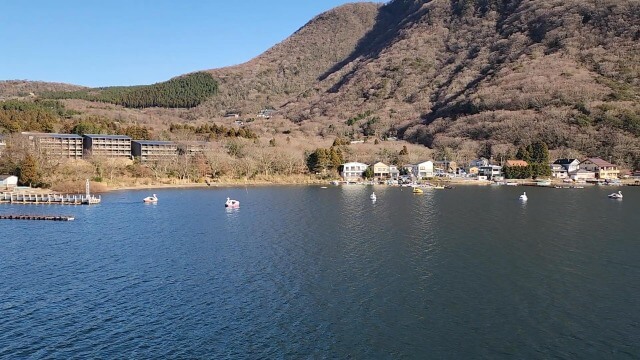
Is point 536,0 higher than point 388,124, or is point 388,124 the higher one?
point 536,0

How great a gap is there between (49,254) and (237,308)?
1734cm

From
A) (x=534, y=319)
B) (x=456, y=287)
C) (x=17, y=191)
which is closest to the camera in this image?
(x=534, y=319)

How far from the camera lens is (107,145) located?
96.6m

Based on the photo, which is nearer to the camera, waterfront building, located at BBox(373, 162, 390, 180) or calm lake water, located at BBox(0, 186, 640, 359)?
calm lake water, located at BBox(0, 186, 640, 359)

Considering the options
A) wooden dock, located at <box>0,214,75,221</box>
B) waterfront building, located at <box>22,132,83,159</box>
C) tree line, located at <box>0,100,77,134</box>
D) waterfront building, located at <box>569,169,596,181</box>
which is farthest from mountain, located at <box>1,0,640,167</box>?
wooden dock, located at <box>0,214,75,221</box>

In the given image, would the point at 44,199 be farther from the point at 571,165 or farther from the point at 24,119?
the point at 571,165

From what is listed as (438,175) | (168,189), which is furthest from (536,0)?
(168,189)

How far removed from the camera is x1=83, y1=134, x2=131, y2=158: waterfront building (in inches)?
3716

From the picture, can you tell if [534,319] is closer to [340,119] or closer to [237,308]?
[237,308]

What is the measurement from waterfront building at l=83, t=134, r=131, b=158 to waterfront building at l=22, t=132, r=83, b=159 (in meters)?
1.60

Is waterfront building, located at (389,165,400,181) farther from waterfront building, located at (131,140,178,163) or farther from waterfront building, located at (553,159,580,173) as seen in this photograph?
waterfront building, located at (131,140,178,163)

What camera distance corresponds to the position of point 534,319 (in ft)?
66.1

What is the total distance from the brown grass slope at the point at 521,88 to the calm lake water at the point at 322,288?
244ft

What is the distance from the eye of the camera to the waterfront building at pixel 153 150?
97.9m
